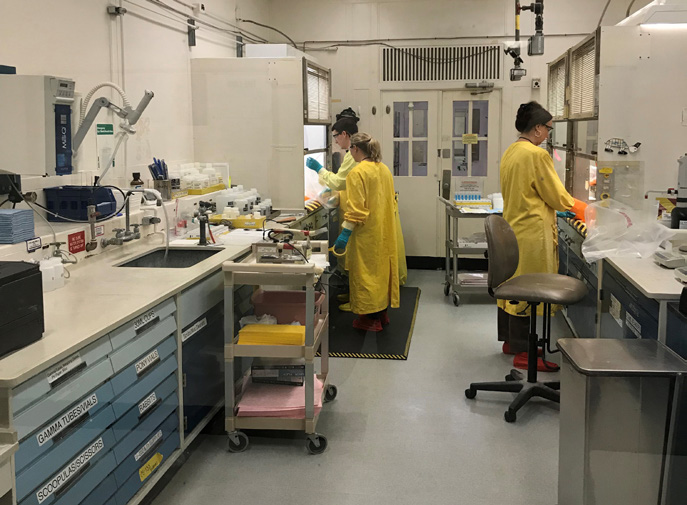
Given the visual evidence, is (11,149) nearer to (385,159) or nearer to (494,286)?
(494,286)

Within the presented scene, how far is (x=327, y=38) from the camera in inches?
278

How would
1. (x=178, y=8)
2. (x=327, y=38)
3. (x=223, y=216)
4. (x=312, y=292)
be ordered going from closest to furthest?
(x=312, y=292), (x=223, y=216), (x=178, y=8), (x=327, y=38)

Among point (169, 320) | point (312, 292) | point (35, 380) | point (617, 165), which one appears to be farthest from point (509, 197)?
point (35, 380)

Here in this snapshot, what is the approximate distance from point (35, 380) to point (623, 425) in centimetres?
185

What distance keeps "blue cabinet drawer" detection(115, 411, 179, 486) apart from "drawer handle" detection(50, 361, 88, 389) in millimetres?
437

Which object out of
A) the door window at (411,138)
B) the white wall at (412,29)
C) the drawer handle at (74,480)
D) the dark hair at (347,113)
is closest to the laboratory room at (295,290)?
the drawer handle at (74,480)

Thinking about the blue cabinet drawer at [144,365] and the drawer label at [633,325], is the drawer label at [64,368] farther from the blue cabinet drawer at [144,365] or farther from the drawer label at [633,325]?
the drawer label at [633,325]

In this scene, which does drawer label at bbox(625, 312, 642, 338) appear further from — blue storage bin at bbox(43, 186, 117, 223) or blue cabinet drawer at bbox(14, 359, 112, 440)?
blue storage bin at bbox(43, 186, 117, 223)

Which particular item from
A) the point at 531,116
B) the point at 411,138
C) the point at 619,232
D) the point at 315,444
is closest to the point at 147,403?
the point at 315,444

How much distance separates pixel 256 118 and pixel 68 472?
141 inches

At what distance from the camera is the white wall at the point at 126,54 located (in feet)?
10.6

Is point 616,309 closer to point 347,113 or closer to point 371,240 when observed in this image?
point 371,240

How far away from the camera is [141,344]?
244cm

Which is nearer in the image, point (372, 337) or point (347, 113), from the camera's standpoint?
point (372, 337)
